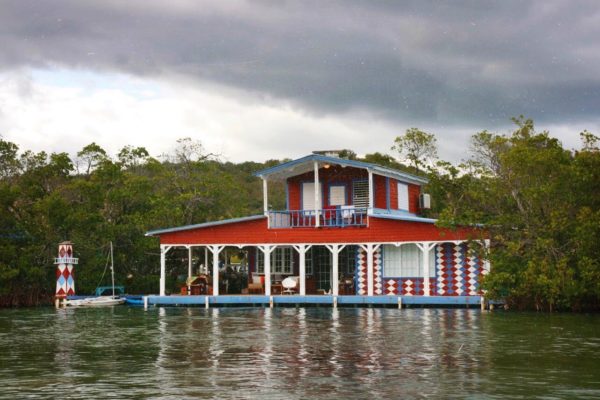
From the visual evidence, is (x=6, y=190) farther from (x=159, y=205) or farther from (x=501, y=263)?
(x=501, y=263)

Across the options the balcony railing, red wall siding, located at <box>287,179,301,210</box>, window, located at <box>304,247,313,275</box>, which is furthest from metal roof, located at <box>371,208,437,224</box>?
red wall siding, located at <box>287,179,301,210</box>

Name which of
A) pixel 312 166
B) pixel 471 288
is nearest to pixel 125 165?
pixel 312 166

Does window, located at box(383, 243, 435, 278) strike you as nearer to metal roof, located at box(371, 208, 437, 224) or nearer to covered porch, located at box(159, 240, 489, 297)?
covered porch, located at box(159, 240, 489, 297)

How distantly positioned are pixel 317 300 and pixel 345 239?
3047 mm

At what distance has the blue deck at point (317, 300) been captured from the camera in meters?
34.9

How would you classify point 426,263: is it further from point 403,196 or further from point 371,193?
point 403,196

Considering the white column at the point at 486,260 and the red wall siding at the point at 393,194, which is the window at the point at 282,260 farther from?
the white column at the point at 486,260

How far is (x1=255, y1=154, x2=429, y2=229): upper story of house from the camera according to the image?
3762 centimetres

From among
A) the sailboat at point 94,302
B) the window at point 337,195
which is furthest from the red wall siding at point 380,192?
the sailboat at point 94,302

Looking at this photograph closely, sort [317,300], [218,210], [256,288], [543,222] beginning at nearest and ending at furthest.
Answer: [543,222] < [317,300] < [256,288] < [218,210]

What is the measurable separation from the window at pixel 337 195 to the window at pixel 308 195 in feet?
1.88

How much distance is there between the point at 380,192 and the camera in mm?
39531

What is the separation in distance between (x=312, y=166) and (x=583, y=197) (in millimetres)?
13066

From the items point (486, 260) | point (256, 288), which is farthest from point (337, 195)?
point (486, 260)
